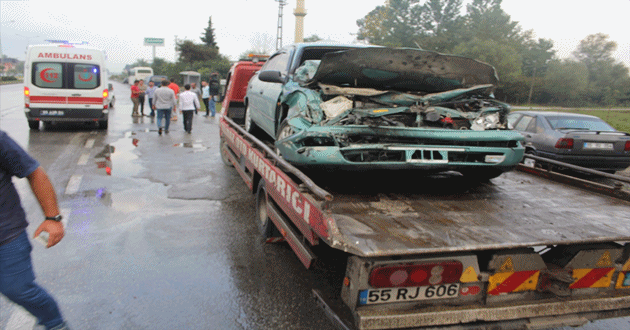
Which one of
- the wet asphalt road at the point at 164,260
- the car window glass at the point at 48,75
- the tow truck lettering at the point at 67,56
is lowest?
the wet asphalt road at the point at 164,260

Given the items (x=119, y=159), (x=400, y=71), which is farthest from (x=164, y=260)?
(x=119, y=159)

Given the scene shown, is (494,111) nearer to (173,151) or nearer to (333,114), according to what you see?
(333,114)

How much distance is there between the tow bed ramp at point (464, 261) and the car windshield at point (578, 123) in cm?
648

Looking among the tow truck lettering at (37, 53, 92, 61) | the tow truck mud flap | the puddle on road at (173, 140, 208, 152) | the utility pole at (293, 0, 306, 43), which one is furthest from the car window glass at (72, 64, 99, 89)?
the utility pole at (293, 0, 306, 43)

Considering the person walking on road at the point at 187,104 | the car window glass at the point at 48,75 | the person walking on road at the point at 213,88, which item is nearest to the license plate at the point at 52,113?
the car window glass at the point at 48,75

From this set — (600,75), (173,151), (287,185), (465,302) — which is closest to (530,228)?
(465,302)

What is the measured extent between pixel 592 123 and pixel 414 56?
7406mm

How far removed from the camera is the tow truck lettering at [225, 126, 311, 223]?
118 inches

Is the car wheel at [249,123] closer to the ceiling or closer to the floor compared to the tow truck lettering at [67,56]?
closer to the floor

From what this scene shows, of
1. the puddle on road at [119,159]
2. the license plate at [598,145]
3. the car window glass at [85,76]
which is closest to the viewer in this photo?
the puddle on road at [119,159]

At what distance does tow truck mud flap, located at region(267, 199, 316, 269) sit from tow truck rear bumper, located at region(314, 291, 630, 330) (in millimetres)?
295

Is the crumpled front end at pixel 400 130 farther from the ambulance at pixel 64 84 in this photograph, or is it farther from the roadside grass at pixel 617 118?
the roadside grass at pixel 617 118

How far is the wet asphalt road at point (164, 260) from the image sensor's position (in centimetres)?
334

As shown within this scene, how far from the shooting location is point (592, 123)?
9484 mm
